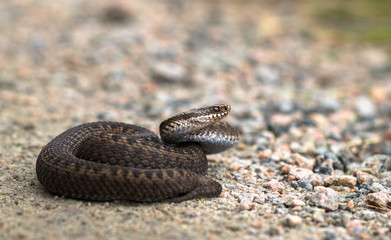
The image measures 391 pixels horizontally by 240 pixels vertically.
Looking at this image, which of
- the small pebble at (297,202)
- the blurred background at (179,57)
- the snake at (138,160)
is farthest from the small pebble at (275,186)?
the blurred background at (179,57)

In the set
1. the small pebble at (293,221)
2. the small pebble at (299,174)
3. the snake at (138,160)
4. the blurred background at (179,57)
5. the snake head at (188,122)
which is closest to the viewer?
the small pebble at (293,221)

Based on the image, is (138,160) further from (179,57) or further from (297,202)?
(179,57)

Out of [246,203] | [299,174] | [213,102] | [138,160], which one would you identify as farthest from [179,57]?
[246,203]

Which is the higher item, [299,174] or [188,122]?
[188,122]

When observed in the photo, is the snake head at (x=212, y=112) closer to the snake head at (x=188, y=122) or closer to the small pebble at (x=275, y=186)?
the snake head at (x=188, y=122)

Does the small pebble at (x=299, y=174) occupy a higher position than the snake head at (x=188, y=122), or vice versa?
the snake head at (x=188, y=122)
